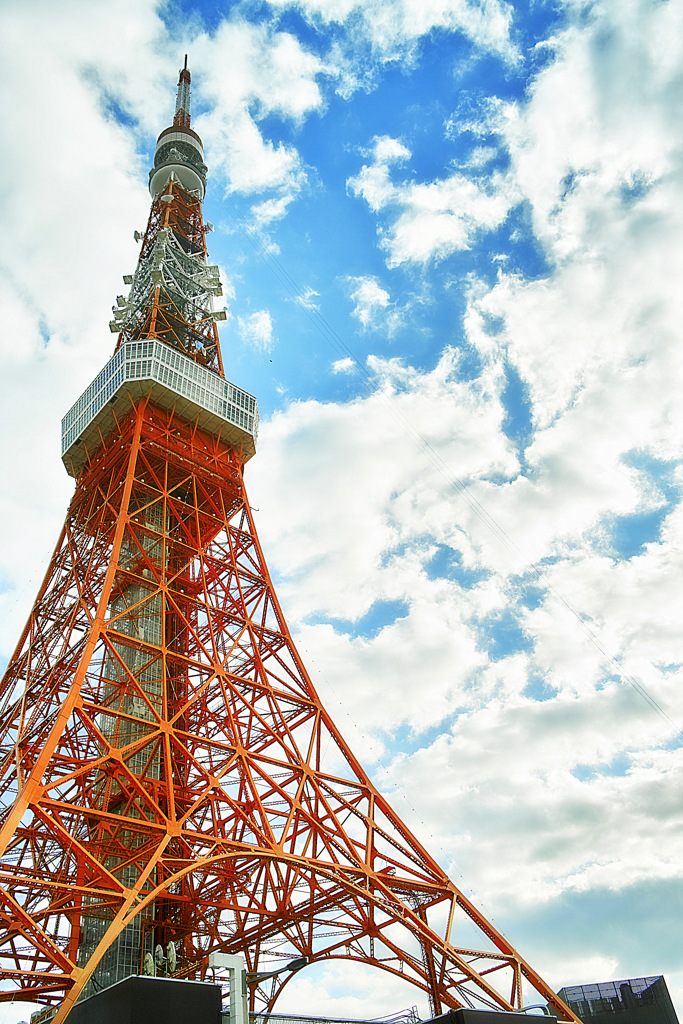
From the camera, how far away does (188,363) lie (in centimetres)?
3338

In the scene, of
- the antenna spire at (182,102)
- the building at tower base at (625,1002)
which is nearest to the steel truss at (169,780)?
the building at tower base at (625,1002)

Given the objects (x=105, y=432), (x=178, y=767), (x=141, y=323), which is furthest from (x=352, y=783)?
(x=141, y=323)

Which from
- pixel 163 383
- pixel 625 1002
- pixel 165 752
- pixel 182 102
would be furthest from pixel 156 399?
pixel 625 1002

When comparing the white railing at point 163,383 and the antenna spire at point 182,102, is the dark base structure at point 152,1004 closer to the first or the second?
the white railing at point 163,383

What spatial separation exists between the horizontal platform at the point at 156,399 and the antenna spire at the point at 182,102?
23.0 metres

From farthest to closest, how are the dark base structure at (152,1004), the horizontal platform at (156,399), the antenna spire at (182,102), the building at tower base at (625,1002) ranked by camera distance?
the antenna spire at (182,102) < the building at tower base at (625,1002) < the horizontal platform at (156,399) < the dark base structure at (152,1004)

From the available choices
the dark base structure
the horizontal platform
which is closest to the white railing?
the horizontal platform

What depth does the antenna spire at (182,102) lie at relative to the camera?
48.5 metres

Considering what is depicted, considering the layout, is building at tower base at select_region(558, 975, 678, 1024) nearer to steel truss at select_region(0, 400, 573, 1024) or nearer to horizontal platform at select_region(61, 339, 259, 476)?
steel truss at select_region(0, 400, 573, 1024)

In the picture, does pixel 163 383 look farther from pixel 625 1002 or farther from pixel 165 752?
pixel 625 1002

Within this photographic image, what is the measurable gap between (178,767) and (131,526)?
8.88 m

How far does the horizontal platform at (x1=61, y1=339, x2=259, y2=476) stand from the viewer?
104ft

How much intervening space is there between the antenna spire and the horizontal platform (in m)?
23.0

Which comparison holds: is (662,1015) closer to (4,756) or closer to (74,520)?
(4,756)
